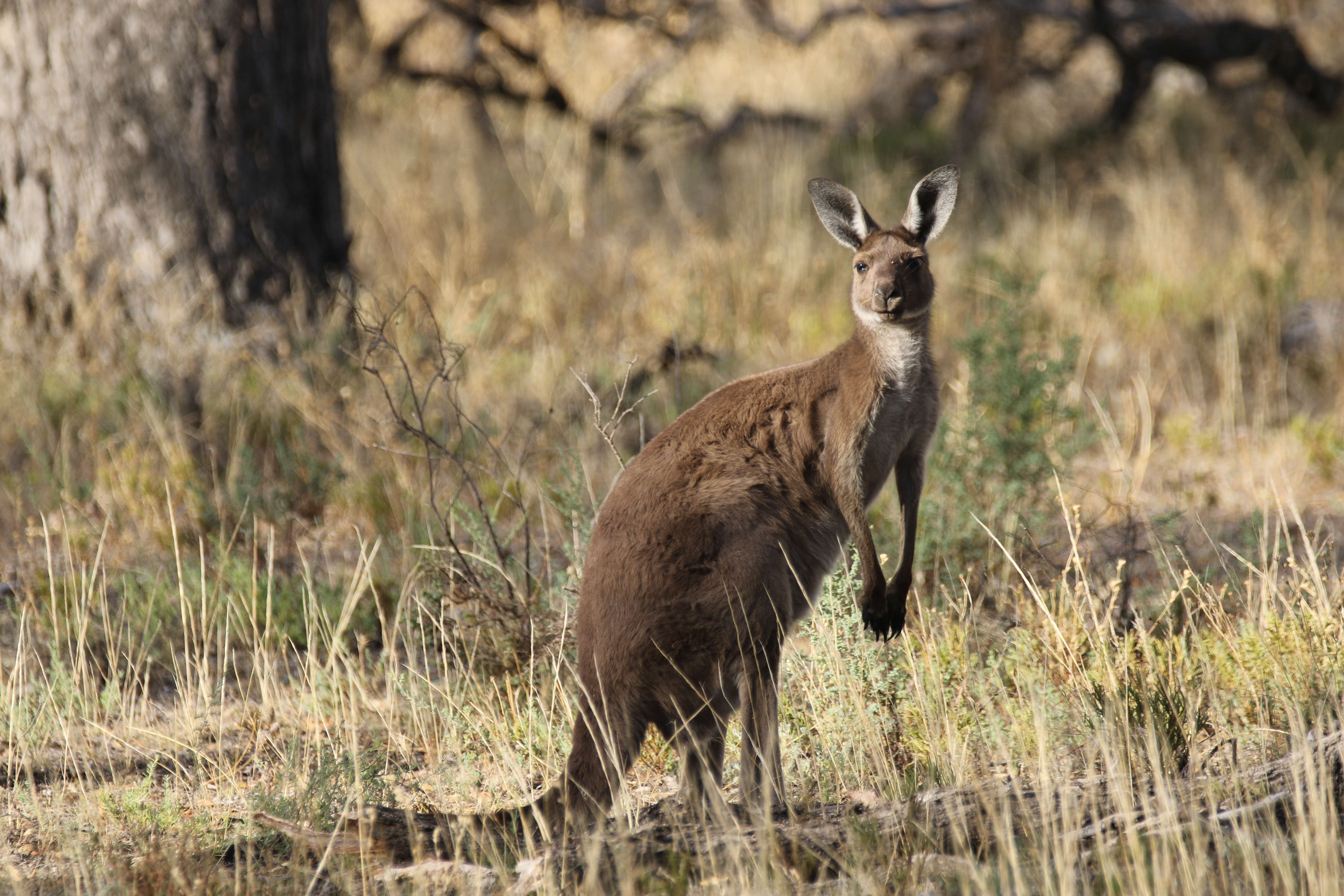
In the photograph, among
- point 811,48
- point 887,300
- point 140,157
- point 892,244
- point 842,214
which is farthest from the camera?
point 811,48

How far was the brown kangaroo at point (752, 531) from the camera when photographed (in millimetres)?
2828

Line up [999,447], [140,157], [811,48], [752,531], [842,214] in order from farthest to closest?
1. [811,48]
2. [140,157]
3. [999,447]
4. [842,214]
5. [752,531]

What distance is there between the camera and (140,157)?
5.92 metres

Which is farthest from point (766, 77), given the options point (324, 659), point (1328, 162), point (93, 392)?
point (324, 659)

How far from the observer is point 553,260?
25.6ft

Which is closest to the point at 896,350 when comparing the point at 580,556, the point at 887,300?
the point at 887,300

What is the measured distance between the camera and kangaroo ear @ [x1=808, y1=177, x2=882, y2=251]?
3.43 meters

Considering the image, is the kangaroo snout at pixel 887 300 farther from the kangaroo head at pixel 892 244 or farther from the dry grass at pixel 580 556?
the dry grass at pixel 580 556

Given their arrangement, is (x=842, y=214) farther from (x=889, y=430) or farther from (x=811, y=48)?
(x=811, y=48)

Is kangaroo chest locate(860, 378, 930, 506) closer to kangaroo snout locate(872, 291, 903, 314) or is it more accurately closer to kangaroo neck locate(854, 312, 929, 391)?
kangaroo neck locate(854, 312, 929, 391)

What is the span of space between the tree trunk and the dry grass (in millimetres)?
334

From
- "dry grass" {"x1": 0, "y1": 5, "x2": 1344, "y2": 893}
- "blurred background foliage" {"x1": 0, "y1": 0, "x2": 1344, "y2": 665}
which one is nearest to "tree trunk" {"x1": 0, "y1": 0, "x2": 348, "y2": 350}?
"blurred background foliage" {"x1": 0, "y1": 0, "x2": 1344, "y2": 665}

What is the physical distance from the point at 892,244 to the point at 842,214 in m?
0.24

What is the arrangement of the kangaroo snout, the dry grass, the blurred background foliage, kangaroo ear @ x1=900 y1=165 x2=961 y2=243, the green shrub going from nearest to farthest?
the dry grass → the kangaroo snout → kangaroo ear @ x1=900 y1=165 x2=961 y2=243 → the green shrub → the blurred background foliage
